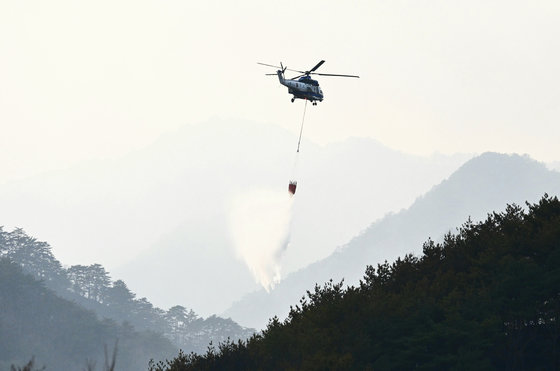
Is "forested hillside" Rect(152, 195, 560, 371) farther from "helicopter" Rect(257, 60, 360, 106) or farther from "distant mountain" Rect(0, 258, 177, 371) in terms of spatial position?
"distant mountain" Rect(0, 258, 177, 371)

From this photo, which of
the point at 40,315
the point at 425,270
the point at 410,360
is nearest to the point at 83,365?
the point at 40,315

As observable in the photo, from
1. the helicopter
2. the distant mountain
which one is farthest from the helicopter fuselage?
the distant mountain

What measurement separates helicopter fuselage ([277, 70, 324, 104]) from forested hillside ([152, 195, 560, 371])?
16.2 m

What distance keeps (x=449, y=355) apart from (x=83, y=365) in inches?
5872

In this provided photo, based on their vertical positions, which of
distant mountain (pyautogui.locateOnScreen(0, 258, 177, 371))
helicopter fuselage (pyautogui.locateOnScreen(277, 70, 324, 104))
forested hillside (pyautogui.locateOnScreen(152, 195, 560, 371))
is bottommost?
forested hillside (pyautogui.locateOnScreen(152, 195, 560, 371))

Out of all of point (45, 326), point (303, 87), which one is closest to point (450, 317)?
point (303, 87)

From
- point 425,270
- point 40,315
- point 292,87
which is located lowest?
point 425,270

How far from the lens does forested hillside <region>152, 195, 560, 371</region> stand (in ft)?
176

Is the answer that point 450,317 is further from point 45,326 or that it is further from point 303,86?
point 45,326

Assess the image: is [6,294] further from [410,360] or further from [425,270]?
[410,360]

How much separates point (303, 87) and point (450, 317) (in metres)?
24.0

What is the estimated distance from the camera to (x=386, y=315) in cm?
5959

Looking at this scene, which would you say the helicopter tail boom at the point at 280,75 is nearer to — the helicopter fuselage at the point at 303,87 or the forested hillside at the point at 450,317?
the helicopter fuselage at the point at 303,87

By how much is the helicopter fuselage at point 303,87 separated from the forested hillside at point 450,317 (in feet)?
53.1
